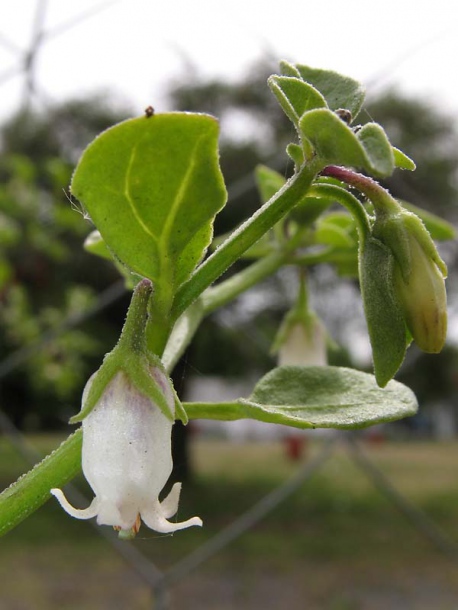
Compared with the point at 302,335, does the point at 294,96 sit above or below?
above

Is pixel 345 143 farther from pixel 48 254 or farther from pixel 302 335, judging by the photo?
pixel 48 254

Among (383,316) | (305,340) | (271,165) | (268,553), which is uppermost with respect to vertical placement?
(383,316)

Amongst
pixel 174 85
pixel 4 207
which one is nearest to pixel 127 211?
pixel 4 207

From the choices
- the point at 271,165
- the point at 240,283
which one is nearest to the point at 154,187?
the point at 240,283

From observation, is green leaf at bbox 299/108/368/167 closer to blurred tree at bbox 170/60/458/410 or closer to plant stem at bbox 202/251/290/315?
plant stem at bbox 202/251/290/315

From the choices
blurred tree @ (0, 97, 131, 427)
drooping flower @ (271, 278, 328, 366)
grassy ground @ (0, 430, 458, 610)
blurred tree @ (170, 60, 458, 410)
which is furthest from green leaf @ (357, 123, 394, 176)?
grassy ground @ (0, 430, 458, 610)

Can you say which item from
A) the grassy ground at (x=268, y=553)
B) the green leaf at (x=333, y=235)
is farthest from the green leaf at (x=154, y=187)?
the grassy ground at (x=268, y=553)

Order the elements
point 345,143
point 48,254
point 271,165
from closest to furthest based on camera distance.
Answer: point 345,143 < point 48,254 < point 271,165
